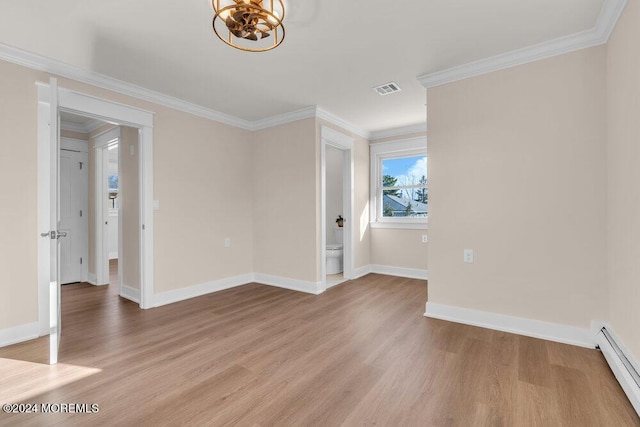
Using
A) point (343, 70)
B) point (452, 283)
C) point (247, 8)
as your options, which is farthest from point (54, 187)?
point (452, 283)

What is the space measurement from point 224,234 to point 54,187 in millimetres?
2308

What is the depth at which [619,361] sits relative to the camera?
6.56ft

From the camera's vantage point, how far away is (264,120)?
468 centimetres

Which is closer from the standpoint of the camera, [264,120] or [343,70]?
[343,70]

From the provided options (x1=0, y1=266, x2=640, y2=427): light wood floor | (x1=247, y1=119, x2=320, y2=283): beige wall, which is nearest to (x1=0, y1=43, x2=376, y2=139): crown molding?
(x1=247, y1=119, x2=320, y2=283): beige wall

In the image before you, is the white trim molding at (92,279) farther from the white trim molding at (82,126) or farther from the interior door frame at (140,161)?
the white trim molding at (82,126)

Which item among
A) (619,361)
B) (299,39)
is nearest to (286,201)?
(299,39)

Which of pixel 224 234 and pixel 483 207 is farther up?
pixel 483 207

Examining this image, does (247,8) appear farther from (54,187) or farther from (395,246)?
(395,246)

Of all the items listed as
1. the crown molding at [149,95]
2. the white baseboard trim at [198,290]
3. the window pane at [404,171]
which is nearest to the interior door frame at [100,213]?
the crown molding at [149,95]

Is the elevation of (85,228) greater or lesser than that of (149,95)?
lesser

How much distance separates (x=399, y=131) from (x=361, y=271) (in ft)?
7.95

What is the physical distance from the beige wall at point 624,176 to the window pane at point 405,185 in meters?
2.83

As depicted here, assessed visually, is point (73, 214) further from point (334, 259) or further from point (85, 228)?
point (334, 259)
